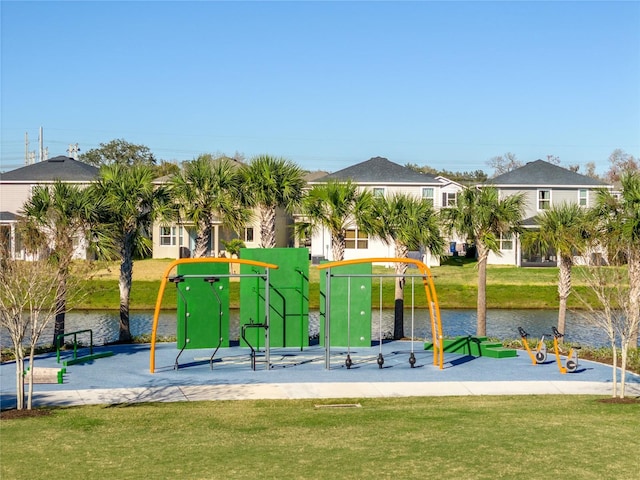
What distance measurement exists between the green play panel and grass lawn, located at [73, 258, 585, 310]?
1916cm

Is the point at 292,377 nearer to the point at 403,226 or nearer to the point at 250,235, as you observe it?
the point at 403,226

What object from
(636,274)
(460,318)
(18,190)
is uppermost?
(18,190)

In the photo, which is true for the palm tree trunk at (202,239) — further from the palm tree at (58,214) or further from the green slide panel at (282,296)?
the palm tree at (58,214)

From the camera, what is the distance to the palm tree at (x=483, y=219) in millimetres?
30094

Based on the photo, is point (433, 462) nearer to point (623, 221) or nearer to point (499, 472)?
point (499, 472)

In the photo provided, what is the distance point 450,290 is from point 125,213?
24.7 metres

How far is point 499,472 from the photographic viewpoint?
41.7 ft

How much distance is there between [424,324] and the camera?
3997cm

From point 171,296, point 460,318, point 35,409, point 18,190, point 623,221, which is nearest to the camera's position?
point 35,409

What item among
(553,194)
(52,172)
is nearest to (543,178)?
(553,194)

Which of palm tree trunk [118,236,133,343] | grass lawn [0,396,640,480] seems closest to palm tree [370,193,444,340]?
palm tree trunk [118,236,133,343]

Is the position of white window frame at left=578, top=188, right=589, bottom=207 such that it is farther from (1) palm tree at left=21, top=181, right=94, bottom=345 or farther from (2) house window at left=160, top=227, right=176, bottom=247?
(1) palm tree at left=21, top=181, right=94, bottom=345

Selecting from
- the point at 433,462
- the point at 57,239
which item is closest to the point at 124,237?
Result: the point at 57,239

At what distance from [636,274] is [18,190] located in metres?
45.4
